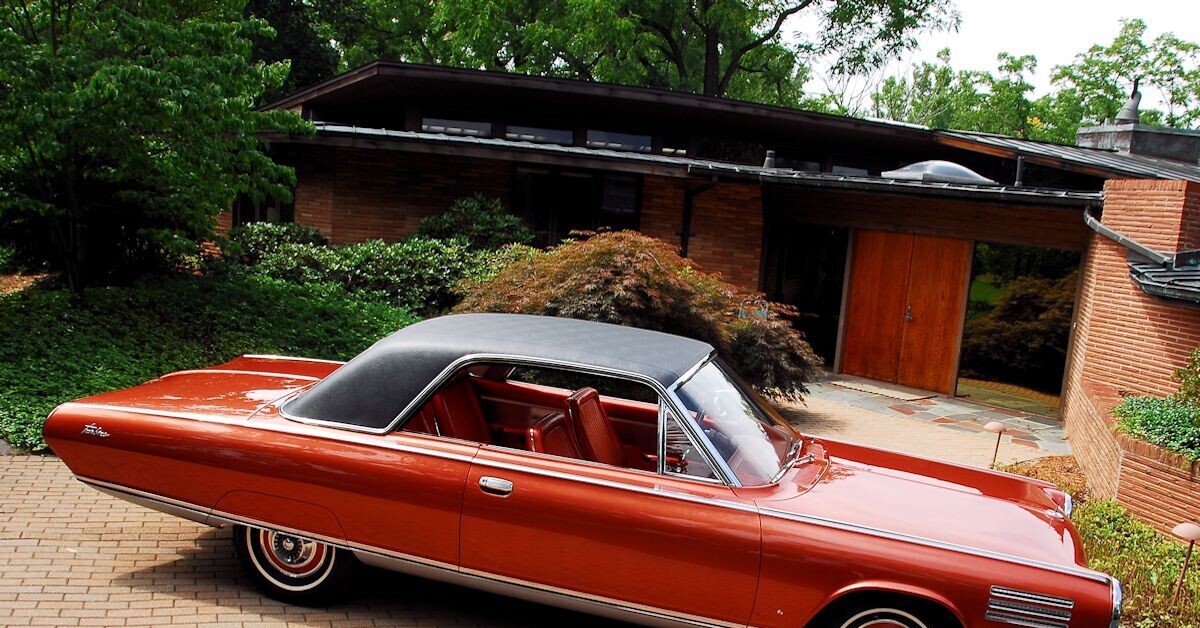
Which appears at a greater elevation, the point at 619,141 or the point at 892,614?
the point at 619,141

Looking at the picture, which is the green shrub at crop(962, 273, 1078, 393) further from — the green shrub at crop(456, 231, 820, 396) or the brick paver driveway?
the brick paver driveway

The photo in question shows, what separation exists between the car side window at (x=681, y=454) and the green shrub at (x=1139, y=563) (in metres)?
2.76

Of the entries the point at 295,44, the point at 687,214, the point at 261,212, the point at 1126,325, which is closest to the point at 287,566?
the point at 1126,325

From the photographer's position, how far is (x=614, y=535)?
426cm

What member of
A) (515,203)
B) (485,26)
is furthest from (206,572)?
(485,26)

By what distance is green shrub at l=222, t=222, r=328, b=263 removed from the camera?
596 inches

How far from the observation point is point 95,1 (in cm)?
1058

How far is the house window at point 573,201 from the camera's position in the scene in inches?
664

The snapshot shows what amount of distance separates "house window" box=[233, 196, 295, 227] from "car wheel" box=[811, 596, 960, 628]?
50.4 ft

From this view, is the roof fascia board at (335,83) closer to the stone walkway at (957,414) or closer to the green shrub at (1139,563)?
the stone walkway at (957,414)

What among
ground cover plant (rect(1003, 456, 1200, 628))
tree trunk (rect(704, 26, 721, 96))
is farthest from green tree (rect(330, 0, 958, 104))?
ground cover plant (rect(1003, 456, 1200, 628))

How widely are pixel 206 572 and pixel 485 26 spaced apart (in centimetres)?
2885

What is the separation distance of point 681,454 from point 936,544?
118 cm

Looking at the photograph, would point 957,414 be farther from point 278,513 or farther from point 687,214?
point 278,513
